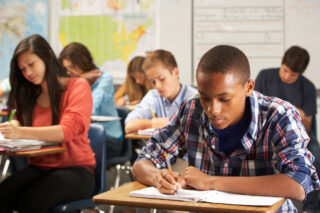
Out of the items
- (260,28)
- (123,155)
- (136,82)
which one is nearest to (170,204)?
(123,155)

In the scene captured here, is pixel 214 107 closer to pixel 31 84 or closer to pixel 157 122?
pixel 31 84

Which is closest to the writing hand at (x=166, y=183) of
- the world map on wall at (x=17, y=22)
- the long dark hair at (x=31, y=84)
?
the long dark hair at (x=31, y=84)

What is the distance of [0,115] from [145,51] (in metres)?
2.55

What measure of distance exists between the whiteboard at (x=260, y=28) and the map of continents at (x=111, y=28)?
0.70 meters

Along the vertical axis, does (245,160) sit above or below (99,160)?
above

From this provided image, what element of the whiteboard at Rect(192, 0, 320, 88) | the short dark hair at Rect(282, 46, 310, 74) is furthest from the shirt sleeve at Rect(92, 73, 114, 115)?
the whiteboard at Rect(192, 0, 320, 88)

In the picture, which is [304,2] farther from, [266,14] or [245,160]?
[245,160]

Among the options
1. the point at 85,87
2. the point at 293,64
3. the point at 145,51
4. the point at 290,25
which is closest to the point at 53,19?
the point at 145,51

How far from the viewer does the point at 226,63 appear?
1424 mm

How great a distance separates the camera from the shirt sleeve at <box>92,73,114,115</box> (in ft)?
12.8

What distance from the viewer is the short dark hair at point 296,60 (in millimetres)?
4195

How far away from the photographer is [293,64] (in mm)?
4188

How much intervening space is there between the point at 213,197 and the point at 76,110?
1.42 meters

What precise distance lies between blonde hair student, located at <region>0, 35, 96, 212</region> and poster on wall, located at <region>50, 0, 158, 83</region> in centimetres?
357
